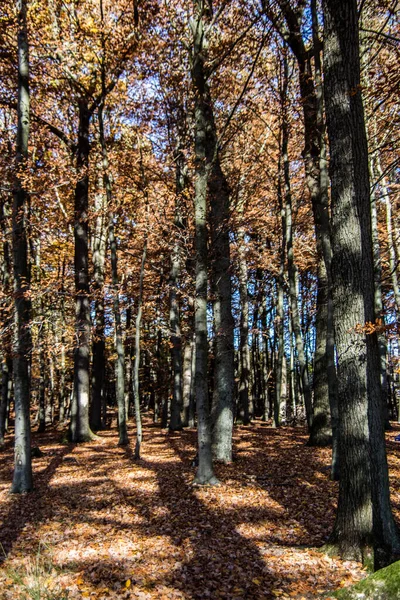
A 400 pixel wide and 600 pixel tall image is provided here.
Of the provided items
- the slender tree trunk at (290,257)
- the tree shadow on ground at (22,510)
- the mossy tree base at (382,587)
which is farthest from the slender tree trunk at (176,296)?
the mossy tree base at (382,587)

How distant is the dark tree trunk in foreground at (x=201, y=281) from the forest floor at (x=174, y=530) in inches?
28.1

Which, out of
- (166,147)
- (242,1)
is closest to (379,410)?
(242,1)

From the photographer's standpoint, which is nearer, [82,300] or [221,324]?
[221,324]

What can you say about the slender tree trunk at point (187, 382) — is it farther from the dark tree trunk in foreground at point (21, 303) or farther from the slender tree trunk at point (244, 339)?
the dark tree trunk in foreground at point (21, 303)

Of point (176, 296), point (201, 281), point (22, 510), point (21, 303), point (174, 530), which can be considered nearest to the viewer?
point (174, 530)

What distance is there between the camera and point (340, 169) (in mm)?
4660

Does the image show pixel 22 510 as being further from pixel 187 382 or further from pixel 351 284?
pixel 187 382

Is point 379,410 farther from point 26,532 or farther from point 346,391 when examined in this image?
point 26,532

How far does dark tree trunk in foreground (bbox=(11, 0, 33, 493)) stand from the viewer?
8.23 m

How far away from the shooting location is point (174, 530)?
601 centimetres

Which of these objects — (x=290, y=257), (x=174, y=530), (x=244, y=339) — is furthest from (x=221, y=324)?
(x=244, y=339)

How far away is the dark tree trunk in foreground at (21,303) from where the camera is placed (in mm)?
8227

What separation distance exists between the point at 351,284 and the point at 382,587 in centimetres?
284

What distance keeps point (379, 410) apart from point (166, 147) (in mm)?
13220
